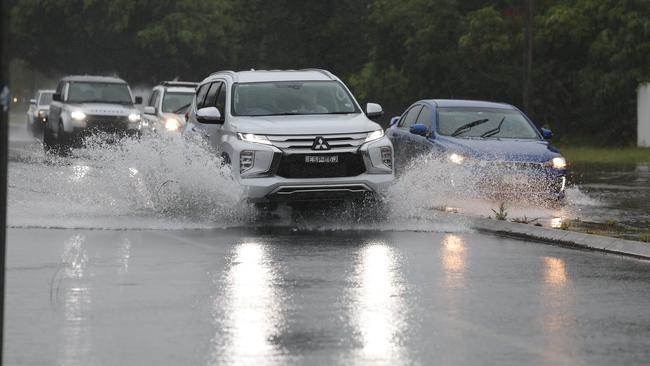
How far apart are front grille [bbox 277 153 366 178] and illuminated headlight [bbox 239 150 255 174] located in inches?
14.4

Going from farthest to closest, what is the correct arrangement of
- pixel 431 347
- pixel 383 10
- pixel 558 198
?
pixel 383 10 → pixel 558 198 → pixel 431 347

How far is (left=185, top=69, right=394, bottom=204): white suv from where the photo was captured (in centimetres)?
1733

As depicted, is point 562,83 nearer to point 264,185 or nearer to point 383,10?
point 383,10

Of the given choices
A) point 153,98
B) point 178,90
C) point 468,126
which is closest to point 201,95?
point 468,126

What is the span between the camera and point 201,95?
2161 cm

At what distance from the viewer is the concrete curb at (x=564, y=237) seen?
14.6m

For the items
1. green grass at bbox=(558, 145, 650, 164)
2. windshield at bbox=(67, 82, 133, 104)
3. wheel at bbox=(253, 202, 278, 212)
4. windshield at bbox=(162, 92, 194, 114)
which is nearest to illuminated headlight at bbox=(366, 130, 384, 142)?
wheel at bbox=(253, 202, 278, 212)

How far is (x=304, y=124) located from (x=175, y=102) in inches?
675

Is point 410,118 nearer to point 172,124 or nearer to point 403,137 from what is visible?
point 403,137

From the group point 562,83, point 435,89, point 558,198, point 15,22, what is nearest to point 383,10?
point 435,89

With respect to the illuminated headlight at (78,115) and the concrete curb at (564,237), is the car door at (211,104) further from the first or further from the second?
the illuminated headlight at (78,115)

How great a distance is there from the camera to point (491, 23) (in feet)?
177

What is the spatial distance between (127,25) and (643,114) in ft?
124

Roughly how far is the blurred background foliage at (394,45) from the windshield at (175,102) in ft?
45.2
